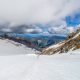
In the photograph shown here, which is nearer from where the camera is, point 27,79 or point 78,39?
point 27,79

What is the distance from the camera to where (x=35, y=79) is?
42.8 feet

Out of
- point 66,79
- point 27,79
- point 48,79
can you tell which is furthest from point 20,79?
point 66,79

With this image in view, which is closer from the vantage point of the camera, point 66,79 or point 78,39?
point 66,79

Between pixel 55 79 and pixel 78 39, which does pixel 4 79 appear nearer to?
pixel 55 79

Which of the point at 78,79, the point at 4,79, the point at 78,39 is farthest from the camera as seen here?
the point at 78,39

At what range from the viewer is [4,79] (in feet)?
45.6

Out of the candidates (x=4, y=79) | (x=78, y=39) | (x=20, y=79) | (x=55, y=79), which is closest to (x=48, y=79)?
(x=55, y=79)

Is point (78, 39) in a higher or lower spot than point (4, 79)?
higher

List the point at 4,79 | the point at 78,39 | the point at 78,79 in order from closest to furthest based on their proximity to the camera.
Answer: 1. the point at 78,79
2. the point at 4,79
3. the point at 78,39

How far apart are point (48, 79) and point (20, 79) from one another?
1501 millimetres

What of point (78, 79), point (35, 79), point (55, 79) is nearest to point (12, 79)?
point (35, 79)

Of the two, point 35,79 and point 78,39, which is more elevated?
point 78,39

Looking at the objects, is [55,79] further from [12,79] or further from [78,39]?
[78,39]

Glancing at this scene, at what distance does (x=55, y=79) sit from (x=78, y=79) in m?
1.19
